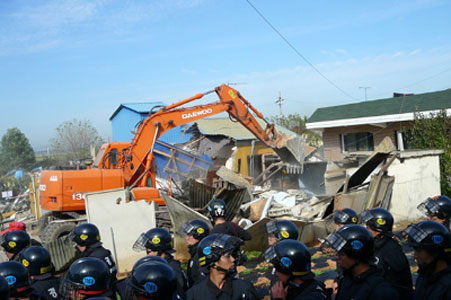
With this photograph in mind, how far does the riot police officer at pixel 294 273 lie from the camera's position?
340 centimetres

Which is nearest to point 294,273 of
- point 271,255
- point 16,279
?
point 271,255

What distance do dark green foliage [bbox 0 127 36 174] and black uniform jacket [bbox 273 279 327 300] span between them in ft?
146

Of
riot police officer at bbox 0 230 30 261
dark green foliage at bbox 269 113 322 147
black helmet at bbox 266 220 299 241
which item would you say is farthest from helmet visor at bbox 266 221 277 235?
dark green foliage at bbox 269 113 322 147

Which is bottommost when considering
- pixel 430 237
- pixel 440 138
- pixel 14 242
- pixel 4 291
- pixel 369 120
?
pixel 14 242

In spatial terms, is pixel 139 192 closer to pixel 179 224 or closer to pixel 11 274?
pixel 179 224

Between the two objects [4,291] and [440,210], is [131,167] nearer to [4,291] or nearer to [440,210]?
[440,210]

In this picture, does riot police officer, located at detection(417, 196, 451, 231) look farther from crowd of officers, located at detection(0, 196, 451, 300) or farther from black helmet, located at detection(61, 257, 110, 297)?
black helmet, located at detection(61, 257, 110, 297)

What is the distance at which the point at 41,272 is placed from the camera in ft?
14.4

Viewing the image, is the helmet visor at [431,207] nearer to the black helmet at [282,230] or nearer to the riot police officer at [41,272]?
the black helmet at [282,230]

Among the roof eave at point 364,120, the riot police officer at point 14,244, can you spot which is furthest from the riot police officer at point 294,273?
the roof eave at point 364,120

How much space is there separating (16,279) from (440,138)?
1544 centimetres

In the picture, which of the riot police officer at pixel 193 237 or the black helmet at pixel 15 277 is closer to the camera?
the black helmet at pixel 15 277

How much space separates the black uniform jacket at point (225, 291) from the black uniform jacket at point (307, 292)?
0.32 m

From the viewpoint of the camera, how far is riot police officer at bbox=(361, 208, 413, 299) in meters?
4.39
